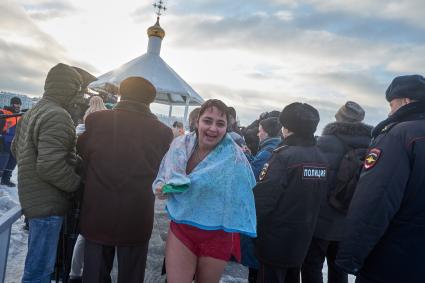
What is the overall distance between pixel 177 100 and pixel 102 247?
16370 mm

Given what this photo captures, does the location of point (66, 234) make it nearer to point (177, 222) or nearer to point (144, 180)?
point (144, 180)

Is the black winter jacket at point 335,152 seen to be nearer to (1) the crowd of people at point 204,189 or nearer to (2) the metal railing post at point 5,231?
(1) the crowd of people at point 204,189

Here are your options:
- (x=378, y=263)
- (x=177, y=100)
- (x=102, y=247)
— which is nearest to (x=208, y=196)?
(x=102, y=247)

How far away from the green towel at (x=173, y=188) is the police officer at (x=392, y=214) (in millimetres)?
1161

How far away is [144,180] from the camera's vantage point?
2600 millimetres

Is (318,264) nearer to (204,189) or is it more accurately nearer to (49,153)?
(204,189)

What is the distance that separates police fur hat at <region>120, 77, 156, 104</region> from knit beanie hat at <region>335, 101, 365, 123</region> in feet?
7.10

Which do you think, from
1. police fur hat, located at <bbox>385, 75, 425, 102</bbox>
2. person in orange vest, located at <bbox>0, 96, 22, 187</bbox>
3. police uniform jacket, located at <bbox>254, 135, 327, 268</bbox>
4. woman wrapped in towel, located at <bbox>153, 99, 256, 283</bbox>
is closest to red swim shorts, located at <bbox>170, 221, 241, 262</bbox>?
woman wrapped in towel, located at <bbox>153, 99, 256, 283</bbox>

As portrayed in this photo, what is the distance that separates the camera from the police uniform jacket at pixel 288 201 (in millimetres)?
2766

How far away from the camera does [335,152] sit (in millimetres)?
3264

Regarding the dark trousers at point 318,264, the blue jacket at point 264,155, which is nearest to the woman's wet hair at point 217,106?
the blue jacket at point 264,155

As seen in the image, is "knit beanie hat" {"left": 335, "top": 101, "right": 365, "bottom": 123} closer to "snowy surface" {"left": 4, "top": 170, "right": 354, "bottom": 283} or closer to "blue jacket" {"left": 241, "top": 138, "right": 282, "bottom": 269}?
"blue jacket" {"left": 241, "top": 138, "right": 282, "bottom": 269}

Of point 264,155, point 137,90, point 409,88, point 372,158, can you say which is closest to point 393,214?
point 372,158

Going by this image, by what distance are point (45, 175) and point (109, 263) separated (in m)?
0.92
